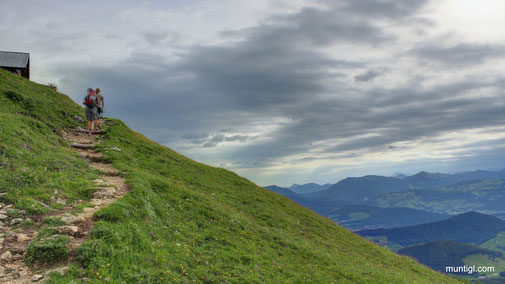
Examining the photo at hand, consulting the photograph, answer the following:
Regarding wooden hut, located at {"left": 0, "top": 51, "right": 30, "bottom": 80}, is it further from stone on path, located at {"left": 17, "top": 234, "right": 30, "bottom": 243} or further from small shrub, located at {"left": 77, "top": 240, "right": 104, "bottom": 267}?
small shrub, located at {"left": 77, "top": 240, "right": 104, "bottom": 267}

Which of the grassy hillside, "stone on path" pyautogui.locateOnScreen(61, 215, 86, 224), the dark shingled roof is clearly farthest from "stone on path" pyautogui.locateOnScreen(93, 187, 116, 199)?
the dark shingled roof

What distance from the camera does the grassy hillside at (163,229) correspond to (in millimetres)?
11711

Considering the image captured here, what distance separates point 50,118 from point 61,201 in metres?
21.4

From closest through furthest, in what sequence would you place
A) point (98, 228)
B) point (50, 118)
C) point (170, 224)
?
point (98, 228), point (170, 224), point (50, 118)

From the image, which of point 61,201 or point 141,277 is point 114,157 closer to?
point 61,201

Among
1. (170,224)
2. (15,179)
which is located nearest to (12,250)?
(15,179)

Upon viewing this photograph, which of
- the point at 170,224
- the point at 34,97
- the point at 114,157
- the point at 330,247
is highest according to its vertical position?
the point at 34,97

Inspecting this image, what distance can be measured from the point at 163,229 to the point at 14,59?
2326 inches

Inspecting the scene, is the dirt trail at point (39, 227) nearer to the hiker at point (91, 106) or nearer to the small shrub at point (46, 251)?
the small shrub at point (46, 251)

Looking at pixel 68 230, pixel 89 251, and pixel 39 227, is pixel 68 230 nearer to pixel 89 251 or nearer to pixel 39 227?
pixel 39 227

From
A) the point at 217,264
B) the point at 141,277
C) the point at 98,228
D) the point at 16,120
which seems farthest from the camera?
the point at 16,120

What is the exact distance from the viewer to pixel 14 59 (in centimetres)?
5309

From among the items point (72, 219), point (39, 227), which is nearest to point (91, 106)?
point (72, 219)

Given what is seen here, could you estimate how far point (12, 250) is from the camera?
10.0 metres
